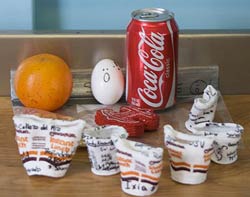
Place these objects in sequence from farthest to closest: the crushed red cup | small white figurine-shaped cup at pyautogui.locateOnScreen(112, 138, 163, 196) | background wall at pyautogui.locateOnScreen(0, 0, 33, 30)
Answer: background wall at pyautogui.locateOnScreen(0, 0, 33, 30) < the crushed red cup < small white figurine-shaped cup at pyautogui.locateOnScreen(112, 138, 163, 196)

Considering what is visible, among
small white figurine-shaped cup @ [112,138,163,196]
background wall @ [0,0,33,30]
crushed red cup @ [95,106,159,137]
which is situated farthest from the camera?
background wall @ [0,0,33,30]

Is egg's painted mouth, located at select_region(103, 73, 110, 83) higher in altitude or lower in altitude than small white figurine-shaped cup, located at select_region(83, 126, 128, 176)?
higher

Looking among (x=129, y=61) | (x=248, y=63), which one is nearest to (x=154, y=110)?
(x=129, y=61)

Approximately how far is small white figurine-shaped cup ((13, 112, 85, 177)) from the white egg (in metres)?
0.20

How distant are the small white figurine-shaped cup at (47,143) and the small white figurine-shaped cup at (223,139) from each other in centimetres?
18

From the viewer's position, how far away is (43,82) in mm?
979

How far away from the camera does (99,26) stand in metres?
1.17

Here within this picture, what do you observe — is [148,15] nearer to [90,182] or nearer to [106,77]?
[106,77]

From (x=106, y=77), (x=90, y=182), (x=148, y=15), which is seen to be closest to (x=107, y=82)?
(x=106, y=77)

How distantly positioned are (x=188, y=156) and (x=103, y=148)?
109 mm

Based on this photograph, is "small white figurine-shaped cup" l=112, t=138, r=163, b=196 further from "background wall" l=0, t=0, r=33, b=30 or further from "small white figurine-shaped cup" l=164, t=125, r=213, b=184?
"background wall" l=0, t=0, r=33, b=30

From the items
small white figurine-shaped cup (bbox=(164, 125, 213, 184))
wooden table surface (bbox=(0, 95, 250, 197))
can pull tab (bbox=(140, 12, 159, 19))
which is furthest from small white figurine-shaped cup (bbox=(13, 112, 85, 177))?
can pull tab (bbox=(140, 12, 159, 19))

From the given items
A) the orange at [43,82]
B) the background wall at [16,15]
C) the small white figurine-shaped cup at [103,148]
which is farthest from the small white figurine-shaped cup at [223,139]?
the background wall at [16,15]

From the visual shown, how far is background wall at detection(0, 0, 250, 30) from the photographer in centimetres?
115
